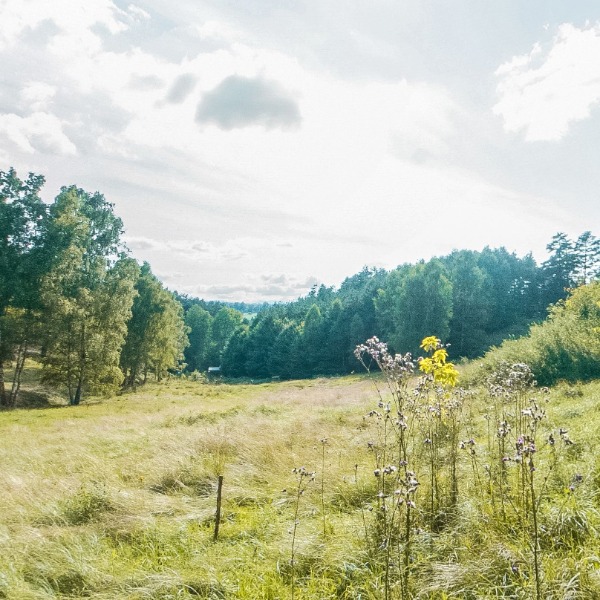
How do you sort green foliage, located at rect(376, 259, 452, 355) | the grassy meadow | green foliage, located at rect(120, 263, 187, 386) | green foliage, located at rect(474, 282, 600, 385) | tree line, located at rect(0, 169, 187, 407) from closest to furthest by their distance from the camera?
the grassy meadow → green foliage, located at rect(474, 282, 600, 385) → tree line, located at rect(0, 169, 187, 407) → green foliage, located at rect(120, 263, 187, 386) → green foliage, located at rect(376, 259, 452, 355)

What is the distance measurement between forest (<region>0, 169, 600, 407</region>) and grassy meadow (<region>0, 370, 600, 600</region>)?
18.4m

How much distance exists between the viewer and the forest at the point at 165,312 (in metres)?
24.3

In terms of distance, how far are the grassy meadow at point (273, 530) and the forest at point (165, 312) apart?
18.4 meters

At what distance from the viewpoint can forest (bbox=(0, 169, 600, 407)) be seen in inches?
957

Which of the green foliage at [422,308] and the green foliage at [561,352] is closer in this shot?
the green foliage at [561,352]

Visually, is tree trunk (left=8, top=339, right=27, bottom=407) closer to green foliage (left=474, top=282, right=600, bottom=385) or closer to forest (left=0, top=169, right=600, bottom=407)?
forest (left=0, top=169, right=600, bottom=407)

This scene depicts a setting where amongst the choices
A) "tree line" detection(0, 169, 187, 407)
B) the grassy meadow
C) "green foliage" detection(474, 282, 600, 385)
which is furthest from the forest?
the grassy meadow

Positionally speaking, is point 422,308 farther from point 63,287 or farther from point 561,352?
point 63,287

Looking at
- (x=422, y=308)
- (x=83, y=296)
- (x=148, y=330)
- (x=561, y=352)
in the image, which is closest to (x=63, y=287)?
(x=83, y=296)

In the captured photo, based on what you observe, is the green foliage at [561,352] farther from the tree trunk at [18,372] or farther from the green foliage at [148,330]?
the green foliage at [148,330]

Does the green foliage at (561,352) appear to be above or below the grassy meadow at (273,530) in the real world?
above

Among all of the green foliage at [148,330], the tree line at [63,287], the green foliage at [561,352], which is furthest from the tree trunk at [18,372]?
the green foliage at [561,352]

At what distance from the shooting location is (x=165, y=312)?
39781 millimetres

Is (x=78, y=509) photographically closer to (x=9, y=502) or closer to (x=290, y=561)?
(x=9, y=502)
